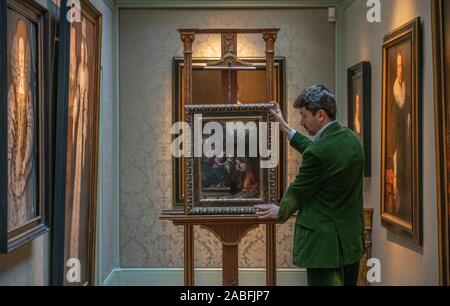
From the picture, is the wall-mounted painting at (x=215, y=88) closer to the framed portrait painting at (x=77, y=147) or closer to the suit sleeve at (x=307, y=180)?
the framed portrait painting at (x=77, y=147)

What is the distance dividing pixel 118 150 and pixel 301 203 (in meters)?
3.68

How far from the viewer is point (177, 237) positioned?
6559mm

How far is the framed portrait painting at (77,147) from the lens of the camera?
372 cm

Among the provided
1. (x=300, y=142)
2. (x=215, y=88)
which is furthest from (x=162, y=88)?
(x=300, y=142)

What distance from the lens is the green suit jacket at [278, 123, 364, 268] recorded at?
300 cm

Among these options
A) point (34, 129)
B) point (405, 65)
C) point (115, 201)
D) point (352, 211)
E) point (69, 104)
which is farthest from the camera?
point (115, 201)

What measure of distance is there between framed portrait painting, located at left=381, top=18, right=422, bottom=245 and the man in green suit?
1.09 metres

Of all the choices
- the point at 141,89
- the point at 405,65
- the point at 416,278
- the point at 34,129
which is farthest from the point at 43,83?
the point at 141,89

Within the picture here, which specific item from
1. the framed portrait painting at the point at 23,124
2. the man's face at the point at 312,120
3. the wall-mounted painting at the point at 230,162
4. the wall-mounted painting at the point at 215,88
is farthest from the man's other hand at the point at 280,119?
the wall-mounted painting at the point at 215,88

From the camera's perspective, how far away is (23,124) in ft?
10.4

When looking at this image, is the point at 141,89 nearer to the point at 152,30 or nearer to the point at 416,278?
the point at 152,30

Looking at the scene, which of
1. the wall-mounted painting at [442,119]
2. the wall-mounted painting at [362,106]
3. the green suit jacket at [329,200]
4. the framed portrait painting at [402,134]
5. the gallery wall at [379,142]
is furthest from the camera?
the wall-mounted painting at [362,106]

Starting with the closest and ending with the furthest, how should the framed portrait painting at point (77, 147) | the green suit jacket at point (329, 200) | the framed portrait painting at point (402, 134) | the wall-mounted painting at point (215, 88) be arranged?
1. the green suit jacket at point (329, 200)
2. the framed portrait painting at point (77, 147)
3. the framed portrait painting at point (402, 134)
4. the wall-mounted painting at point (215, 88)

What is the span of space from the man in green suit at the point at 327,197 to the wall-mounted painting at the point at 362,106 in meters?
2.24
